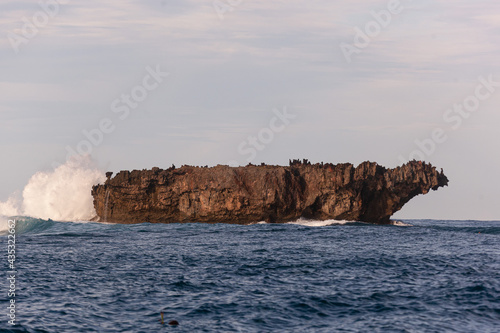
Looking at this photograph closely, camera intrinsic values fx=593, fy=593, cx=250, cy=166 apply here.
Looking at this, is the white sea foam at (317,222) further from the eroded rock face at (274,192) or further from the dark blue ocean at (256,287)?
the dark blue ocean at (256,287)

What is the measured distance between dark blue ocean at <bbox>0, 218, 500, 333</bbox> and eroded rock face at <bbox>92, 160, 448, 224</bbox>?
2800 centimetres

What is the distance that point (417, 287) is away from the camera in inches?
1046

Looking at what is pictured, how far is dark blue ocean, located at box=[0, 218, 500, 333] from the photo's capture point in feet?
65.4

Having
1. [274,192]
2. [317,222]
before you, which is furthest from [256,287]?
[317,222]

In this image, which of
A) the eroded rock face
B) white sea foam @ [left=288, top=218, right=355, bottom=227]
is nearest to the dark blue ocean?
white sea foam @ [left=288, top=218, right=355, bottom=227]

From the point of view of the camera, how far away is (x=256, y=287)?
86.4ft

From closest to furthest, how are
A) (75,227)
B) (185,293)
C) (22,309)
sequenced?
(22,309), (185,293), (75,227)

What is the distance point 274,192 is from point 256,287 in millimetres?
47613

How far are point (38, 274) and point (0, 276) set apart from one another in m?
1.76

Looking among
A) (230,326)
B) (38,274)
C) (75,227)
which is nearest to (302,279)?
(230,326)

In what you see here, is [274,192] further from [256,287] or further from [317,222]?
[256,287]

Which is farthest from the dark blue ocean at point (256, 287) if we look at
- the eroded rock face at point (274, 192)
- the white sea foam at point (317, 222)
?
the eroded rock face at point (274, 192)

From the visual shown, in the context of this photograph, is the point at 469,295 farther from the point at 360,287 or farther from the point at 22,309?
the point at 22,309

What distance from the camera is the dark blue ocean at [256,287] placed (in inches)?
785
